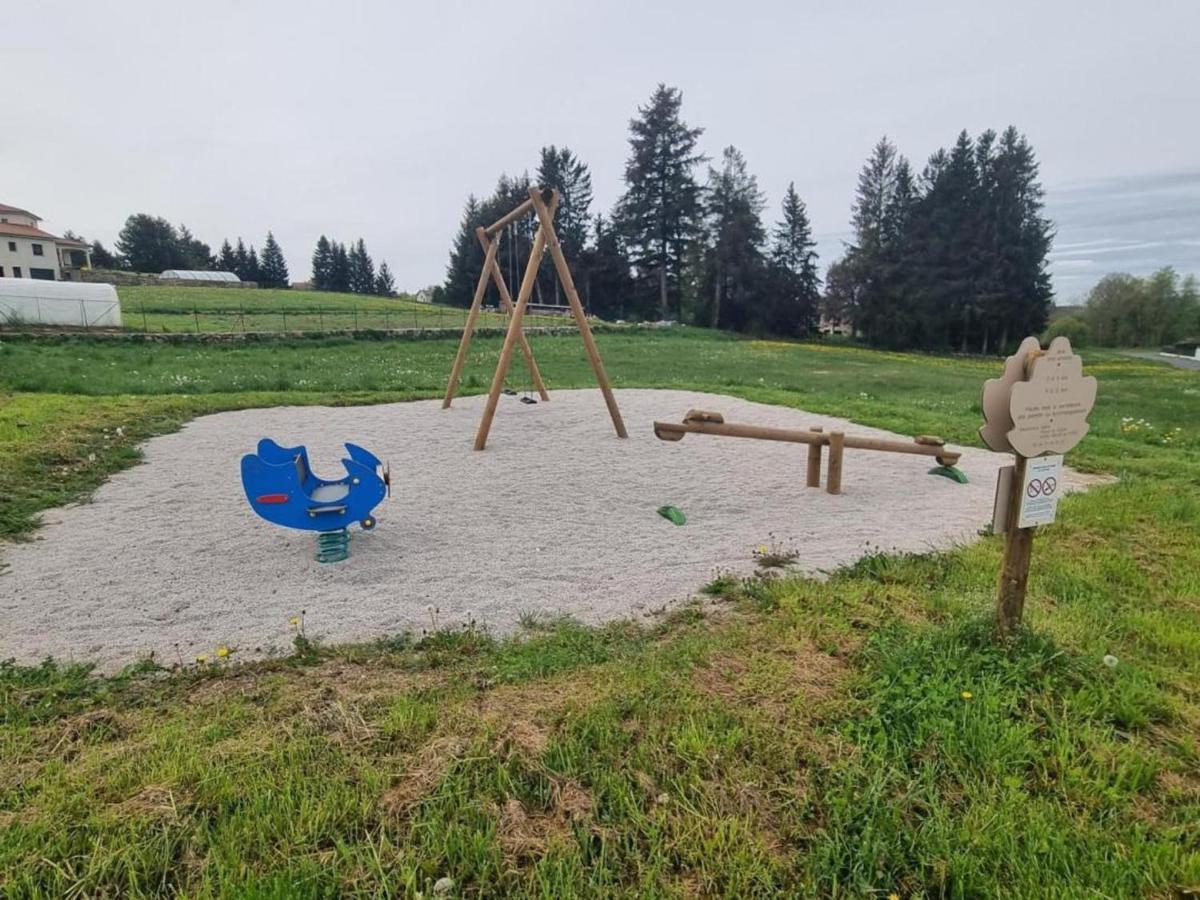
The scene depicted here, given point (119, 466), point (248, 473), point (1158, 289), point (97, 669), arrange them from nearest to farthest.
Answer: point (97, 669) < point (248, 473) < point (119, 466) < point (1158, 289)

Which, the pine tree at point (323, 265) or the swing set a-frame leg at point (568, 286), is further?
the pine tree at point (323, 265)

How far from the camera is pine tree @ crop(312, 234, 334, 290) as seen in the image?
254ft

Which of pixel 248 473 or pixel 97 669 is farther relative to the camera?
pixel 248 473

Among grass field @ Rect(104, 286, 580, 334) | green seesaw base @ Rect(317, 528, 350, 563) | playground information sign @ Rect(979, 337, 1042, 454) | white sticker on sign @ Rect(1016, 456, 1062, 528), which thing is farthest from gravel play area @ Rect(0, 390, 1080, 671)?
grass field @ Rect(104, 286, 580, 334)

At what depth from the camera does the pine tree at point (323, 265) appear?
3049 inches

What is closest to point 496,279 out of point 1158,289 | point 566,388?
point 566,388

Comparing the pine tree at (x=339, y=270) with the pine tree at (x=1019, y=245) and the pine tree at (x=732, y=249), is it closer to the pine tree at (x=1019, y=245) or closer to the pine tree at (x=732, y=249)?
the pine tree at (x=732, y=249)

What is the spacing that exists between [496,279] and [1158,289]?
66.7m

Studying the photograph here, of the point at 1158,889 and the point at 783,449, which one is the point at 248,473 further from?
the point at 783,449

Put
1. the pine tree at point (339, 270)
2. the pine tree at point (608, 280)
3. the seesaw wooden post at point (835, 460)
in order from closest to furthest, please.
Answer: the seesaw wooden post at point (835, 460)
the pine tree at point (608, 280)
the pine tree at point (339, 270)

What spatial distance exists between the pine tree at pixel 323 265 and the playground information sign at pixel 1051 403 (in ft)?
277

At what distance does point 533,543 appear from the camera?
442cm

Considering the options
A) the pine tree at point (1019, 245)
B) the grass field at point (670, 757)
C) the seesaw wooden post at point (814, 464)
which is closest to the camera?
the grass field at point (670, 757)

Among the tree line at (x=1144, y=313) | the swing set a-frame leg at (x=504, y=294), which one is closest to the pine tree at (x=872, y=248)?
the tree line at (x=1144, y=313)
